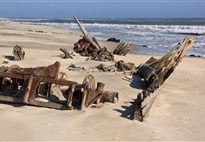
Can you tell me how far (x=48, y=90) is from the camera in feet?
24.7

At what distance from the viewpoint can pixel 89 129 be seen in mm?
6086

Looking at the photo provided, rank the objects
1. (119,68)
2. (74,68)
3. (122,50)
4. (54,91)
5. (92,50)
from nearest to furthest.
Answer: (54,91), (74,68), (119,68), (92,50), (122,50)

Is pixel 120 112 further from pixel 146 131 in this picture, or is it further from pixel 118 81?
pixel 118 81

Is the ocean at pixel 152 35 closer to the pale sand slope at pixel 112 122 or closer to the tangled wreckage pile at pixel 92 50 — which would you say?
the tangled wreckage pile at pixel 92 50

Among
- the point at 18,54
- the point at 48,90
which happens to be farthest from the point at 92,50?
the point at 48,90

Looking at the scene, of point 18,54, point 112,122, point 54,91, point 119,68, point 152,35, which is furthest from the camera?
point 152,35

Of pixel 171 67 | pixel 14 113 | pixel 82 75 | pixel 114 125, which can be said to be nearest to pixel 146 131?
pixel 114 125

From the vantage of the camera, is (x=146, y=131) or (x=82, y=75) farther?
(x=82, y=75)

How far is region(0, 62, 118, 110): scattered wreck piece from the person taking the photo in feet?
22.9

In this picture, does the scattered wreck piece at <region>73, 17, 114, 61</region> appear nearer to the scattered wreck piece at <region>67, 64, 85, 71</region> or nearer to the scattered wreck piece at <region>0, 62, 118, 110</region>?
the scattered wreck piece at <region>67, 64, 85, 71</region>

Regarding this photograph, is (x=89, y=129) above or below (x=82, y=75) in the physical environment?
below

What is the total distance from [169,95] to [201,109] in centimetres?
124

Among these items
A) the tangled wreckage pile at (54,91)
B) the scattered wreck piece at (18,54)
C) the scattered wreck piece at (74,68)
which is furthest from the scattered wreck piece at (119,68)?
the tangled wreckage pile at (54,91)

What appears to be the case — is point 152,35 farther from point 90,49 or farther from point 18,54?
point 18,54
